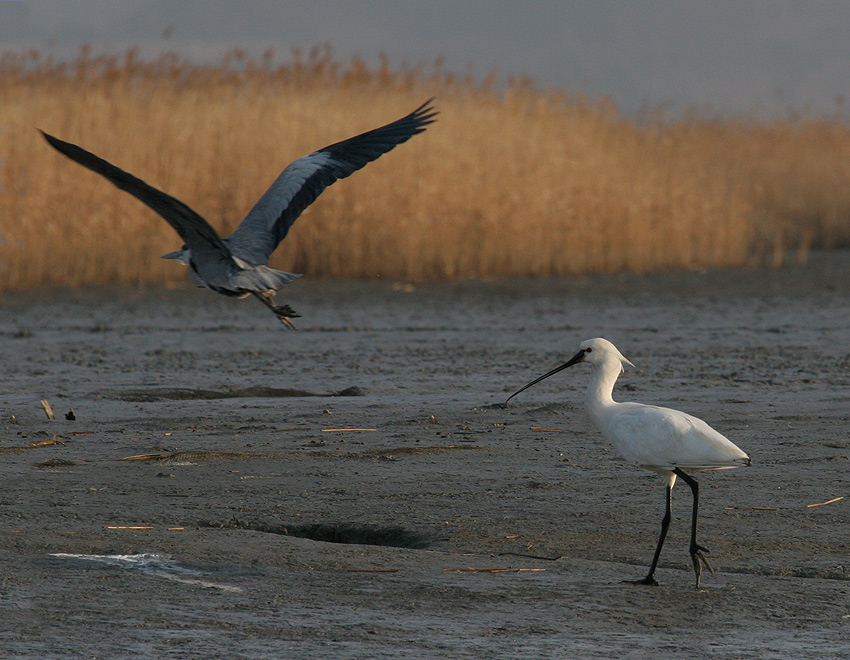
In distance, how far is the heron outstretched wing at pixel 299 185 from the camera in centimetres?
685

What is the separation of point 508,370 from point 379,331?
93.9 inches

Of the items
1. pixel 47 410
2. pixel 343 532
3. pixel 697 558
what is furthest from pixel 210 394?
pixel 697 558

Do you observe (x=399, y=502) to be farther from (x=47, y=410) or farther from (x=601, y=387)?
(x=47, y=410)

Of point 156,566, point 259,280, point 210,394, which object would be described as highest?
point 259,280

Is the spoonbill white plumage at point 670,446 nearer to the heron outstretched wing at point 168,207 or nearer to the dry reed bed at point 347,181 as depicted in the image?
the heron outstretched wing at point 168,207

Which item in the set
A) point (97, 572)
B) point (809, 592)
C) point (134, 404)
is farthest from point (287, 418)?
point (809, 592)

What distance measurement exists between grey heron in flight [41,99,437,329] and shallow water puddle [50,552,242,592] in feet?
5.31

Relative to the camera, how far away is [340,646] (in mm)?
3732

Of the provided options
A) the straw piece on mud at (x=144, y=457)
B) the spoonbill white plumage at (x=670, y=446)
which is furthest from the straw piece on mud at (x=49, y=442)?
the spoonbill white plumage at (x=670, y=446)

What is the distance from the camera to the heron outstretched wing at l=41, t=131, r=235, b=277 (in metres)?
5.40

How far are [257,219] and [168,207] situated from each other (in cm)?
119

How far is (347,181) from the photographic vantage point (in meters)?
14.6

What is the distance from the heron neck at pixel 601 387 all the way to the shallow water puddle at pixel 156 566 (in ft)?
4.71

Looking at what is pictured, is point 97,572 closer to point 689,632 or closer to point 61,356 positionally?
point 689,632
